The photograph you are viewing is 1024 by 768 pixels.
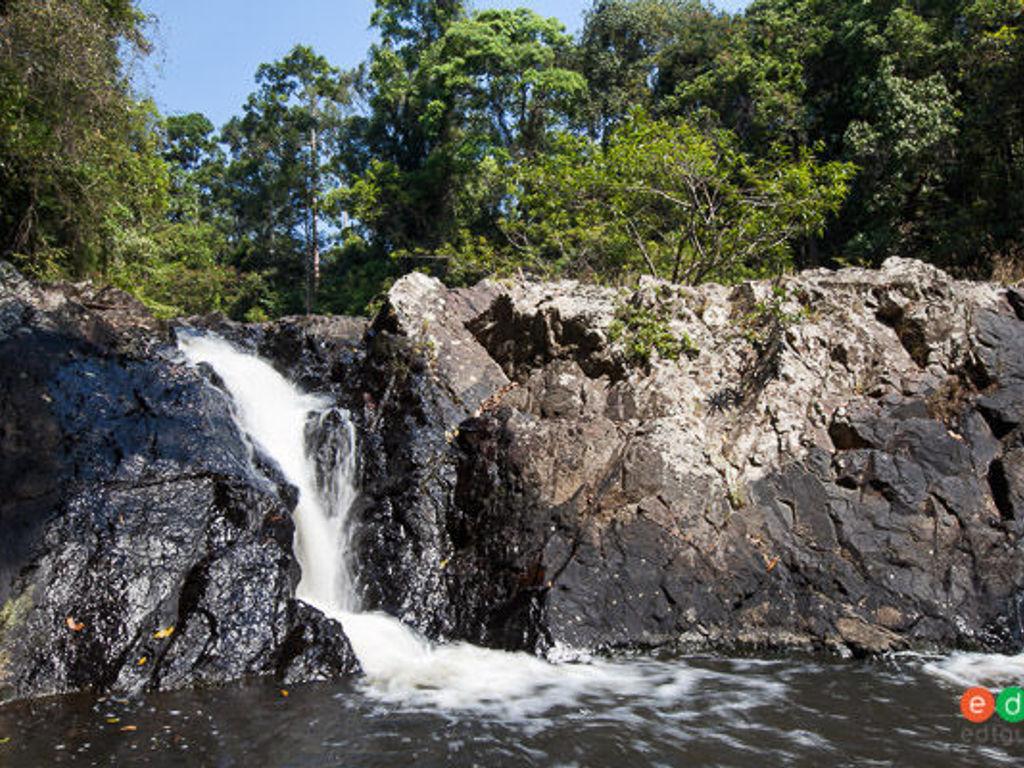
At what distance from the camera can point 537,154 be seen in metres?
21.3

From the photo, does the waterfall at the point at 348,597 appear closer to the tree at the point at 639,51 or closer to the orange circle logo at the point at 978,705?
the orange circle logo at the point at 978,705

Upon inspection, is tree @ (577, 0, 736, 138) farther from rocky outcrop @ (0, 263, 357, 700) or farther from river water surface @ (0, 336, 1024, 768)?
river water surface @ (0, 336, 1024, 768)

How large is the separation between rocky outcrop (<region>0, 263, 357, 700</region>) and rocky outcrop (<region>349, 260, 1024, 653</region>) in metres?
1.27

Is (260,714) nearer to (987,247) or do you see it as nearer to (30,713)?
(30,713)

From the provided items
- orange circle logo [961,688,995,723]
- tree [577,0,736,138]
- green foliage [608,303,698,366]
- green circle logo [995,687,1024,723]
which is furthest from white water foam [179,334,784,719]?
tree [577,0,736,138]

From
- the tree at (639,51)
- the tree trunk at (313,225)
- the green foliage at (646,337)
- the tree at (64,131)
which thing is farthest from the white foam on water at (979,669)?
the tree trunk at (313,225)

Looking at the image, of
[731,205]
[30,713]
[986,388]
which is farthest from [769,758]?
[731,205]

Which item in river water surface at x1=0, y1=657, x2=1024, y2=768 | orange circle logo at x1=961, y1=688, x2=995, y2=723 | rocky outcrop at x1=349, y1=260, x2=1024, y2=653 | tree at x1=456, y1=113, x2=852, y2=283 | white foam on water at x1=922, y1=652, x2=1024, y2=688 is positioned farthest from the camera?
tree at x1=456, y1=113, x2=852, y2=283

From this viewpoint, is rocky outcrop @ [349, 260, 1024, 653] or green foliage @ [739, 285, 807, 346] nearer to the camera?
rocky outcrop @ [349, 260, 1024, 653]

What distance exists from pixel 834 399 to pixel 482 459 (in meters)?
3.59

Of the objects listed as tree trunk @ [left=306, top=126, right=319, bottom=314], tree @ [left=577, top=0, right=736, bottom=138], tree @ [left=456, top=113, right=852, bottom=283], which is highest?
tree @ [left=577, top=0, right=736, bottom=138]

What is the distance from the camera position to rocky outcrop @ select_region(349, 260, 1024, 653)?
601 cm

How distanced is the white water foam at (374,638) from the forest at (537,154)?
3999mm

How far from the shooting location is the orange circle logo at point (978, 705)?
14.7 ft
